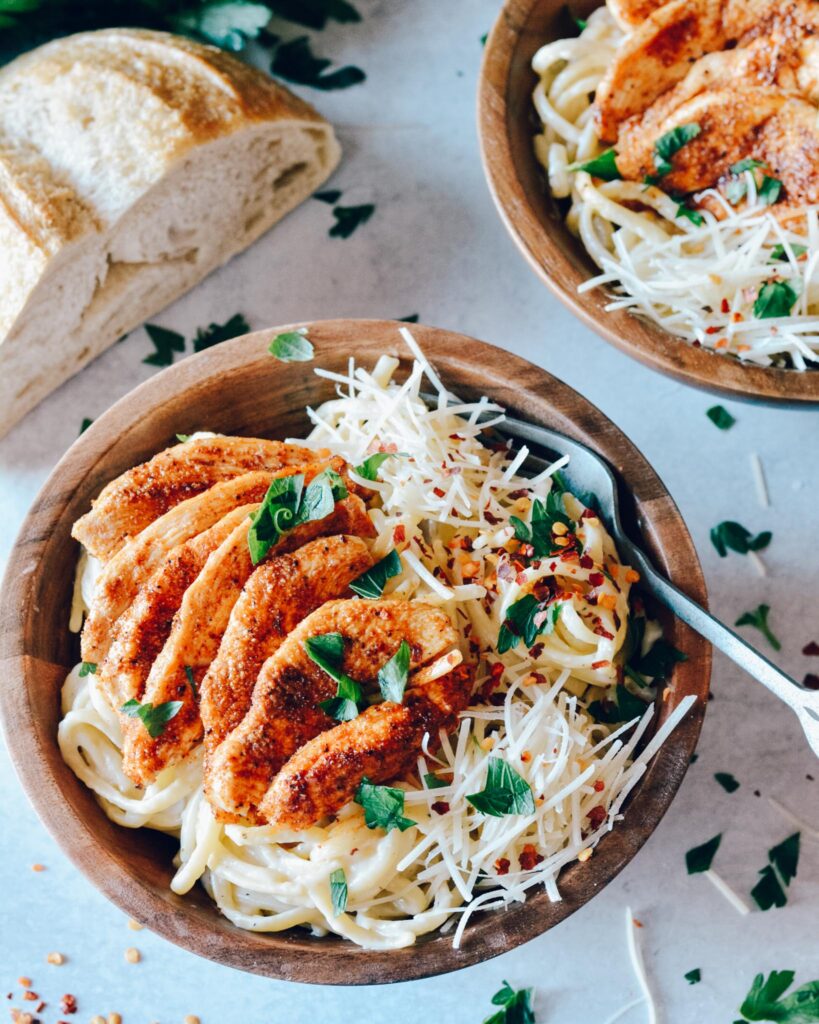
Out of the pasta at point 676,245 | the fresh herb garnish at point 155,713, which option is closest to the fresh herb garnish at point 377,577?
the fresh herb garnish at point 155,713

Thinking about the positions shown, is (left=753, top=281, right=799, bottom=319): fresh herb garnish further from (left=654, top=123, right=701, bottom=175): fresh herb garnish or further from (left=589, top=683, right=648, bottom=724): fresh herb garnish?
(left=589, top=683, right=648, bottom=724): fresh herb garnish

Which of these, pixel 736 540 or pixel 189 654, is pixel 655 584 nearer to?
pixel 736 540

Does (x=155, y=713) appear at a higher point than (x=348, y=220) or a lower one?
lower

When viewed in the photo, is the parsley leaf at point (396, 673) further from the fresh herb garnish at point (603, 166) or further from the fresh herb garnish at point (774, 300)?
the fresh herb garnish at point (603, 166)

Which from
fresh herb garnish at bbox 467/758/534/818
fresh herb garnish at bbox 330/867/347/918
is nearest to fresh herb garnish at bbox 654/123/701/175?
fresh herb garnish at bbox 467/758/534/818

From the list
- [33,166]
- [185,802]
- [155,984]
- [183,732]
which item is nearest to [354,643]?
[183,732]

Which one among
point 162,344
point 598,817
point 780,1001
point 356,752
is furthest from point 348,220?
point 780,1001

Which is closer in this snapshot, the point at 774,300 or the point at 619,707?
the point at 619,707
